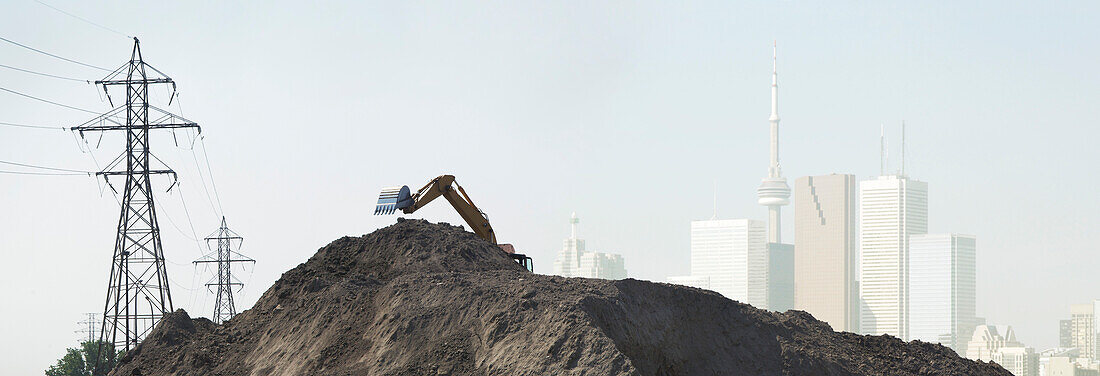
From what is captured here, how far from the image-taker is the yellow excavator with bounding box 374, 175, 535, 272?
32.1 metres

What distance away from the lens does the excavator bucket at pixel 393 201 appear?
32.0 metres

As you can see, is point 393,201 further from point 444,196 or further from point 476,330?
point 476,330

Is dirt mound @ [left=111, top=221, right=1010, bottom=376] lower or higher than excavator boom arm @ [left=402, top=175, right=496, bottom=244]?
lower

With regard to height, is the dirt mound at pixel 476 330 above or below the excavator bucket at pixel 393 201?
below

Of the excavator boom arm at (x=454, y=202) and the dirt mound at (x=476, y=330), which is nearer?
the dirt mound at (x=476, y=330)

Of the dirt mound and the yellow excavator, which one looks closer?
the dirt mound

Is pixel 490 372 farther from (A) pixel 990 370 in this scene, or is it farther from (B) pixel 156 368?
(A) pixel 990 370

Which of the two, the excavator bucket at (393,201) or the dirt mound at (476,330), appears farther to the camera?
the excavator bucket at (393,201)

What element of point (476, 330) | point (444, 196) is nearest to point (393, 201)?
point (444, 196)

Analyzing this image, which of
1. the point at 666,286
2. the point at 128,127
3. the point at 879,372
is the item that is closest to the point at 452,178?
the point at 666,286

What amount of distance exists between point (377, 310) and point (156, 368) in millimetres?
6387

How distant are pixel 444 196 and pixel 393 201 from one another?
184 centimetres

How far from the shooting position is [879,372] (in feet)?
81.1

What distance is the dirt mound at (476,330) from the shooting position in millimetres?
20656
